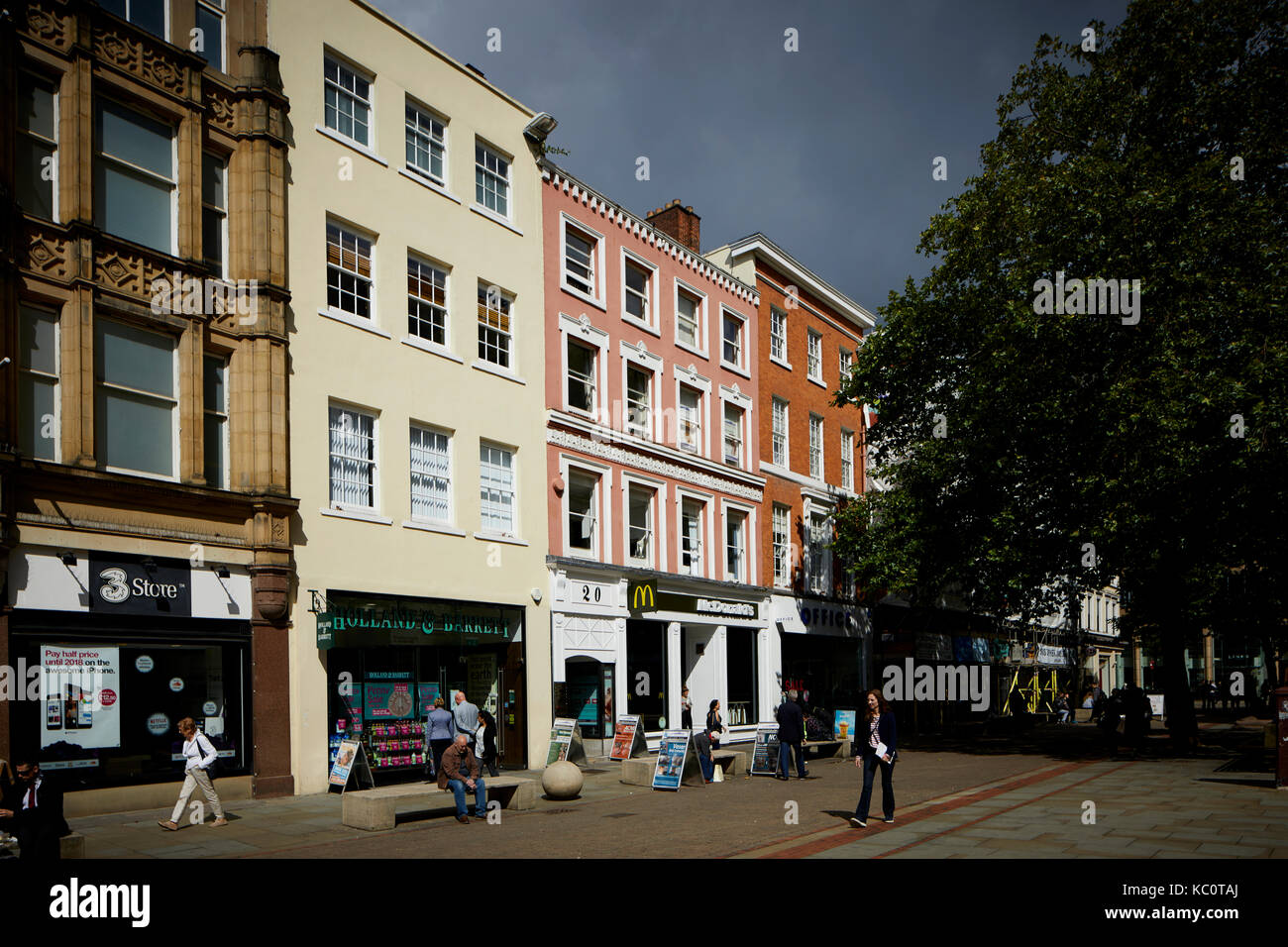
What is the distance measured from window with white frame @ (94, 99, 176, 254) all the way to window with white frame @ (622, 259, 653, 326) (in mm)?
14039

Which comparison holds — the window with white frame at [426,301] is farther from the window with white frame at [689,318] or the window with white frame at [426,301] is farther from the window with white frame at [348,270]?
the window with white frame at [689,318]

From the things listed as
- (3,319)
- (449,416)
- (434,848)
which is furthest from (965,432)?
(3,319)

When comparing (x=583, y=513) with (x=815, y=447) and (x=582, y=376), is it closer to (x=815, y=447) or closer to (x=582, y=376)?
(x=582, y=376)

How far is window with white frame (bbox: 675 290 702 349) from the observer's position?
106ft

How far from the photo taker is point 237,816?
16109 mm

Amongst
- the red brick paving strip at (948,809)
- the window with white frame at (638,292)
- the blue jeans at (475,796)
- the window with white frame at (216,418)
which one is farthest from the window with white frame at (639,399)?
the blue jeans at (475,796)

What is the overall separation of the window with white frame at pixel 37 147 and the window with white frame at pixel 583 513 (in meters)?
13.7

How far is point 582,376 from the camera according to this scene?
28062mm

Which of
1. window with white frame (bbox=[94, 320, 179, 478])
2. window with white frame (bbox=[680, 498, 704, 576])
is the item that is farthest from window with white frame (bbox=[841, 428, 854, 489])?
window with white frame (bbox=[94, 320, 179, 478])

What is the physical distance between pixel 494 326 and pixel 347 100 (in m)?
5.92

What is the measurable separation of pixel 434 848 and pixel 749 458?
917 inches

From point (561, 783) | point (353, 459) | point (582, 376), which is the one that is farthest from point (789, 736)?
point (582, 376)

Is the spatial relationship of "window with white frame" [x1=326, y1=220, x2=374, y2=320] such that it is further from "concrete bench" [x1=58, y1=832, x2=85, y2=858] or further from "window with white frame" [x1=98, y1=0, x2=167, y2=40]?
"concrete bench" [x1=58, y1=832, x2=85, y2=858]

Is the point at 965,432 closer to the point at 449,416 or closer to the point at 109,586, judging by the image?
the point at 449,416
